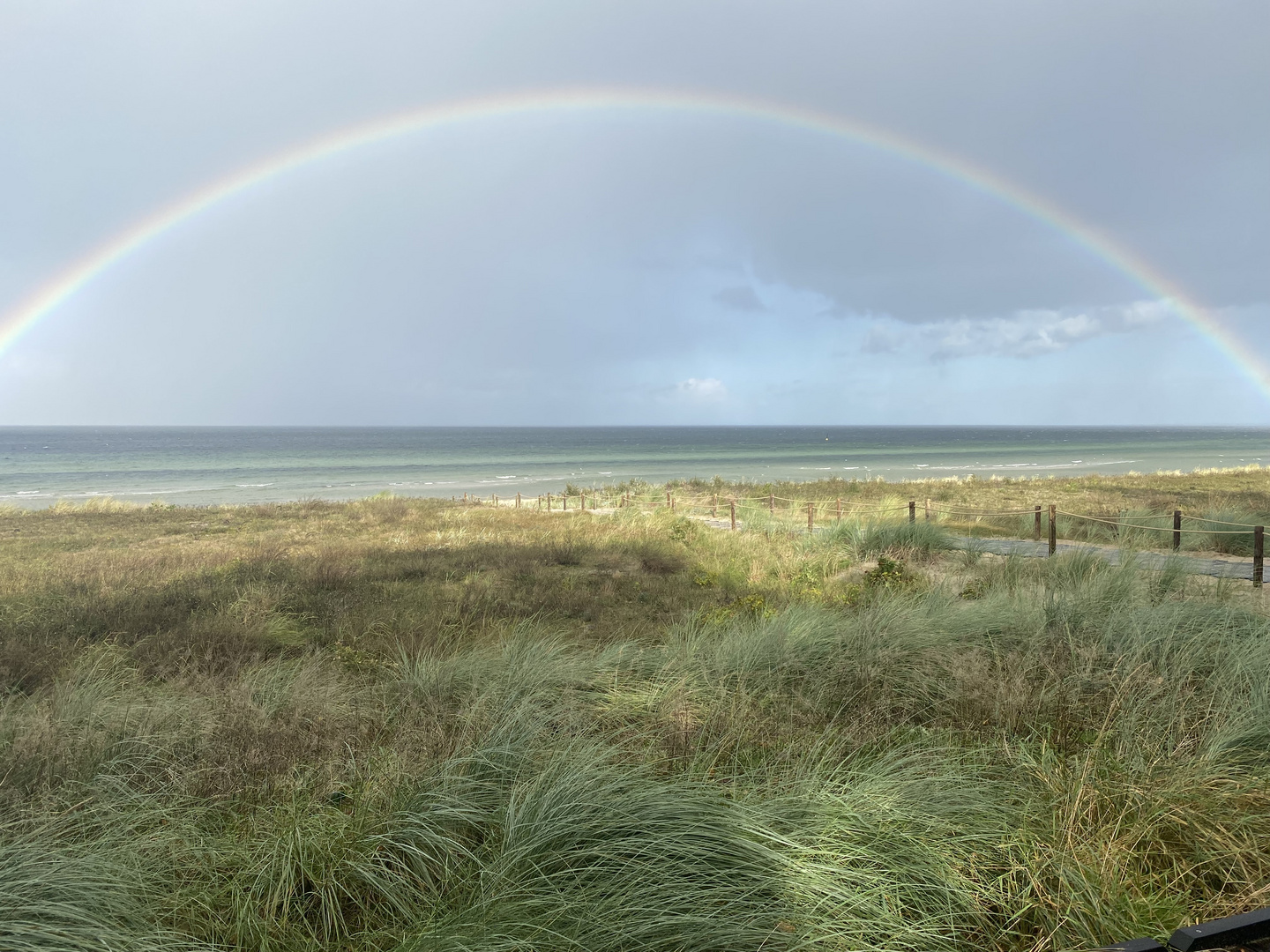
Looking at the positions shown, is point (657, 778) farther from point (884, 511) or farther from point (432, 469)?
point (432, 469)

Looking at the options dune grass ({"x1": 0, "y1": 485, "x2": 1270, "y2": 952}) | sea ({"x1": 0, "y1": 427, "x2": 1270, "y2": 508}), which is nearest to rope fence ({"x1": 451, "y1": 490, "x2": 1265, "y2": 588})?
dune grass ({"x1": 0, "y1": 485, "x2": 1270, "y2": 952})

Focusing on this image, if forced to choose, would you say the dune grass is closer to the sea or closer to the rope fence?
the rope fence

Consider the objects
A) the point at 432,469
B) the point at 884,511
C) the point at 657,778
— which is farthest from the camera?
the point at 432,469

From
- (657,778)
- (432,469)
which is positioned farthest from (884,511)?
(432,469)

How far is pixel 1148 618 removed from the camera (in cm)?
555

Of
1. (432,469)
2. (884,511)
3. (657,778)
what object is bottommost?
(432,469)

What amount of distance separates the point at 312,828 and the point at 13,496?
181ft

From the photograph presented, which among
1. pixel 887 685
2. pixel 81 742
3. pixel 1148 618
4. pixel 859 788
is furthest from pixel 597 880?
pixel 1148 618

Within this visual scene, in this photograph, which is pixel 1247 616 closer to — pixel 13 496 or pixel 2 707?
pixel 2 707

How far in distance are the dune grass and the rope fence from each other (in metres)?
5.19

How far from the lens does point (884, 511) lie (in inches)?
696

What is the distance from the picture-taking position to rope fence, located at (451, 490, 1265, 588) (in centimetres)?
1205

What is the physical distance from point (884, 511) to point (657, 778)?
51.7 ft

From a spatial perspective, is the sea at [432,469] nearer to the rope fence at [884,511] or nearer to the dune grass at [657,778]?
the rope fence at [884,511]
